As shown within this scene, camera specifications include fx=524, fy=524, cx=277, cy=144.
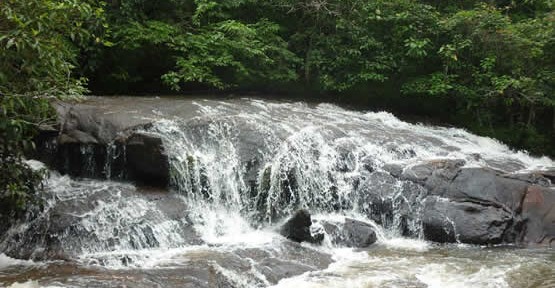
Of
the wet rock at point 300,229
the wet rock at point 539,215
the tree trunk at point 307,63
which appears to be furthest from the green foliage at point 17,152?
the tree trunk at point 307,63

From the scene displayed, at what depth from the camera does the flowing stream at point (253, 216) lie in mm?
6977

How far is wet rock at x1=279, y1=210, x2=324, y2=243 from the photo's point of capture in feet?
27.5

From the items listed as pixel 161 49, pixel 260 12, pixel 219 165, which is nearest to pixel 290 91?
pixel 260 12

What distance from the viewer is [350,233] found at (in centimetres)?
884

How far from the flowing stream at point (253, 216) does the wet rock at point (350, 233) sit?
0.18 m

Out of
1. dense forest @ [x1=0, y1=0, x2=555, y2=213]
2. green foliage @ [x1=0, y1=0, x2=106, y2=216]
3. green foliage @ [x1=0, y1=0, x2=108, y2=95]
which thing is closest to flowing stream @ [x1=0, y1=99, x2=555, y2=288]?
green foliage @ [x1=0, y1=0, x2=106, y2=216]

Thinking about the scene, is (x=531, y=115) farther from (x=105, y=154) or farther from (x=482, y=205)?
(x=105, y=154)

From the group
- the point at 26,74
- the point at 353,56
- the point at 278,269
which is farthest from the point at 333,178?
the point at 353,56

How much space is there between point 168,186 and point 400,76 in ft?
30.7

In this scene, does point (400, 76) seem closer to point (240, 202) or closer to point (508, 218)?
point (508, 218)

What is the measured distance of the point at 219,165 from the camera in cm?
949

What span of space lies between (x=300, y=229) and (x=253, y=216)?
1190 mm

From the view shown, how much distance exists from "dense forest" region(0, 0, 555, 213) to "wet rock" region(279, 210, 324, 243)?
581cm

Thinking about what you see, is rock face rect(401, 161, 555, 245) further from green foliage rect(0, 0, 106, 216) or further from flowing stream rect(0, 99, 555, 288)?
green foliage rect(0, 0, 106, 216)
